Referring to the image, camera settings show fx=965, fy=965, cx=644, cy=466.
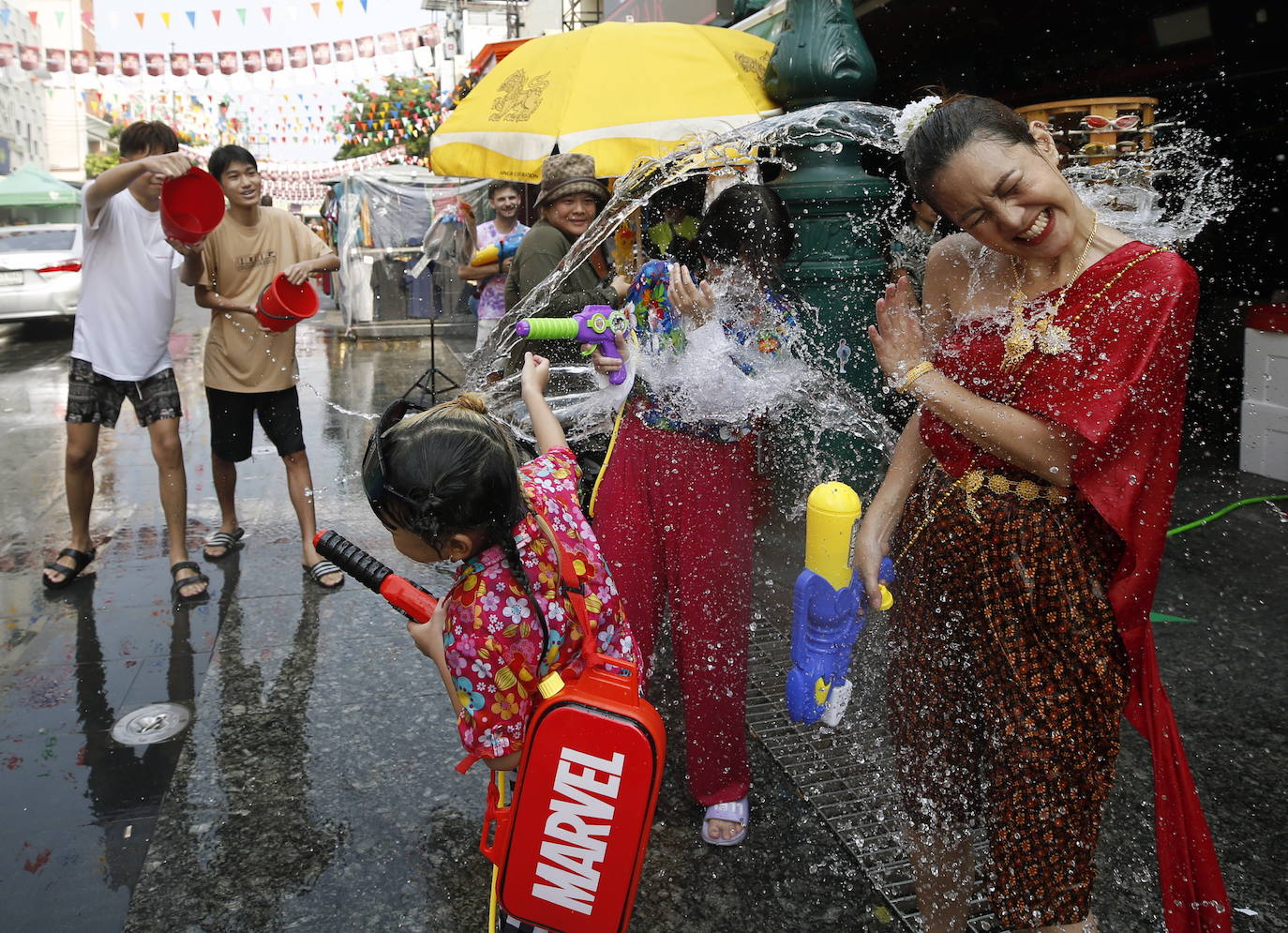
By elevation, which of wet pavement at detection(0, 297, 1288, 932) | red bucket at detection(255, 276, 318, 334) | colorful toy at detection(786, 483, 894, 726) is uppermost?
red bucket at detection(255, 276, 318, 334)

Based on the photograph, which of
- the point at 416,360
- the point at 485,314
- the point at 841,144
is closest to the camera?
the point at 841,144

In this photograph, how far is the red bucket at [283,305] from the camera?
430 cm

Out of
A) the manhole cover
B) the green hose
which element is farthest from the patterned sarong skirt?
the green hose

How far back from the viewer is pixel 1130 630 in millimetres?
1762

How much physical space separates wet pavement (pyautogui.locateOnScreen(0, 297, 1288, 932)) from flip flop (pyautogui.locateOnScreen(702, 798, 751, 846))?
0.10ft

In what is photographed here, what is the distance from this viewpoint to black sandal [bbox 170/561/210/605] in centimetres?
445

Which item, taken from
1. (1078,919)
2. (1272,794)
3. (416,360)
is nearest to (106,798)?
(1078,919)

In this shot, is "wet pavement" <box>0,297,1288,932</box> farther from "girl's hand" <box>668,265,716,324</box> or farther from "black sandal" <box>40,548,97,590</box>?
"girl's hand" <box>668,265,716,324</box>

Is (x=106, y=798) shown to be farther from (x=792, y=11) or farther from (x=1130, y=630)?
(x=792, y=11)

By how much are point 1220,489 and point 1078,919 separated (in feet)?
15.7

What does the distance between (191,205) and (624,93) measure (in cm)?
241

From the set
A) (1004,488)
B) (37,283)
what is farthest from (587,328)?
(37,283)

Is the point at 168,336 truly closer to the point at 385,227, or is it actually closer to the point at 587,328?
the point at 587,328

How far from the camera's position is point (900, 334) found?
1940 mm
